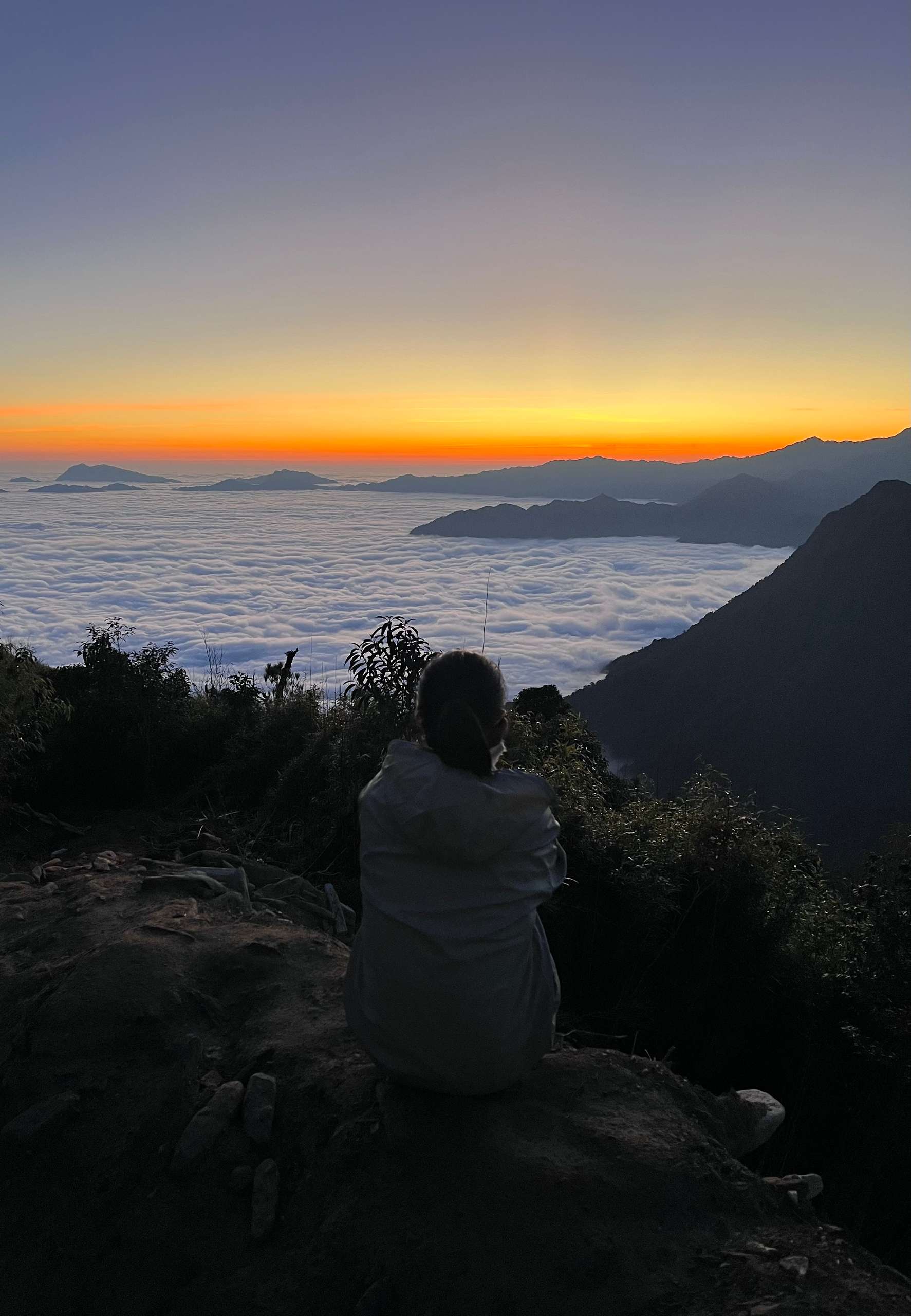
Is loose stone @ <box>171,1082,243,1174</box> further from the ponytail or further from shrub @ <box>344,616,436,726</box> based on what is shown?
shrub @ <box>344,616,436,726</box>

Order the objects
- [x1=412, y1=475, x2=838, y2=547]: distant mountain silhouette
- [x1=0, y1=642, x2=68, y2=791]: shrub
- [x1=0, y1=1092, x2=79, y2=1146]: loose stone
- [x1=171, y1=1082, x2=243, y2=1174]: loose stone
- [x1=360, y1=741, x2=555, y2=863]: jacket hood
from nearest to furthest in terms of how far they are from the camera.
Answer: [x1=360, y1=741, x2=555, y2=863]: jacket hood → [x1=171, y1=1082, x2=243, y2=1174]: loose stone → [x1=0, y1=1092, x2=79, y2=1146]: loose stone → [x1=0, y1=642, x2=68, y2=791]: shrub → [x1=412, y1=475, x2=838, y2=547]: distant mountain silhouette

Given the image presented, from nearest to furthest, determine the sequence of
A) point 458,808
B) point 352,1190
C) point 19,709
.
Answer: point 458,808 → point 352,1190 → point 19,709

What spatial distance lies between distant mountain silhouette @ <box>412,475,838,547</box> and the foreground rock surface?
17094 cm

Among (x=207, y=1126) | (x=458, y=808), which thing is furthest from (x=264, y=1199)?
(x=458, y=808)

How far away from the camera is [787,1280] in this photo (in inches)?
93.5

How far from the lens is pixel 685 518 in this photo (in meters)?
190

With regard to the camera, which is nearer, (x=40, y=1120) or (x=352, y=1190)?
(x=352, y=1190)

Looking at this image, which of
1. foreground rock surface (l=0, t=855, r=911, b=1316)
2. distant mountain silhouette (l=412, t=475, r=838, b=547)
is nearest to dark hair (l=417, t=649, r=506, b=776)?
foreground rock surface (l=0, t=855, r=911, b=1316)

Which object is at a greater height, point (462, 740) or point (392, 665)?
point (462, 740)

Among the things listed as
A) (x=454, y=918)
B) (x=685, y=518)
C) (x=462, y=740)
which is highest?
(x=685, y=518)

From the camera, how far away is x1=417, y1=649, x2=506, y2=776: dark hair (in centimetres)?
258

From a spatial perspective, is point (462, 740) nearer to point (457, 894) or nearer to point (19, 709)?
point (457, 894)

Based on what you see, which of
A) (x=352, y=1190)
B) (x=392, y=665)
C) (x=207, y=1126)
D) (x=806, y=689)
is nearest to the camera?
(x=352, y=1190)

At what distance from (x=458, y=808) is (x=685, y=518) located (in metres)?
199
